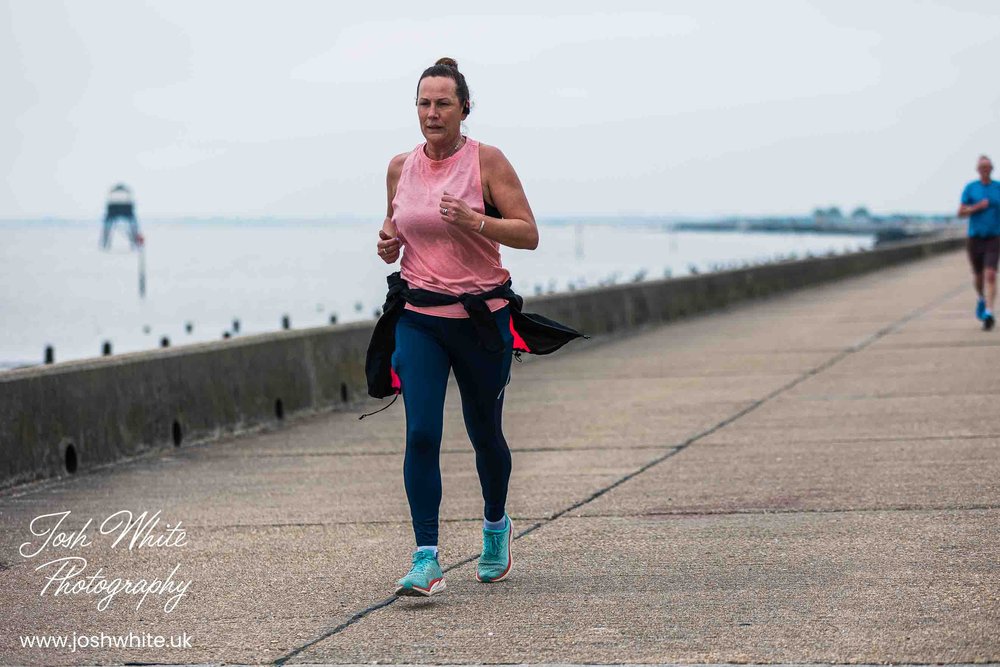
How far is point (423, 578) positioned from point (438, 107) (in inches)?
66.3

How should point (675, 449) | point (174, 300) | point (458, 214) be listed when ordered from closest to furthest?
point (458, 214) → point (675, 449) → point (174, 300)

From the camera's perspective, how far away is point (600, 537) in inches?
279

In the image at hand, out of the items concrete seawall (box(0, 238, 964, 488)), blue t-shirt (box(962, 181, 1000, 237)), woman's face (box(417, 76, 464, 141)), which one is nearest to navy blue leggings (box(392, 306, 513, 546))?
woman's face (box(417, 76, 464, 141))

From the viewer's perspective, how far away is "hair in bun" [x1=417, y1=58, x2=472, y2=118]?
235 inches

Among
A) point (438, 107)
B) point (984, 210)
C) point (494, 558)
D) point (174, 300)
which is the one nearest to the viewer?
point (438, 107)

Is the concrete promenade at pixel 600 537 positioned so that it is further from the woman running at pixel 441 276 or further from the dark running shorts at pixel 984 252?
the dark running shorts at pixel 984 252

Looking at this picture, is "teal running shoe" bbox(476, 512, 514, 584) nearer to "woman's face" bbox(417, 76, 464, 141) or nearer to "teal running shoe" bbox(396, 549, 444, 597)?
"teal running shoe" bbox(396, 549, 444, 597)

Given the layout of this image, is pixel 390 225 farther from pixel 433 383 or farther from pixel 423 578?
pixel 423 578

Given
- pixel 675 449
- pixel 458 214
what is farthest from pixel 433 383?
pixel 675 449

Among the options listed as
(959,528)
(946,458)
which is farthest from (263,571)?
(946,458)

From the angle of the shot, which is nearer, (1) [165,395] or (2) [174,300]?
(1) [165,395]

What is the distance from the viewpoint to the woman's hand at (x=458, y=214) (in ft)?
18.8

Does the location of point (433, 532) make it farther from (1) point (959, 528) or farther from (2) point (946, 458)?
(2) point (946, 458)
